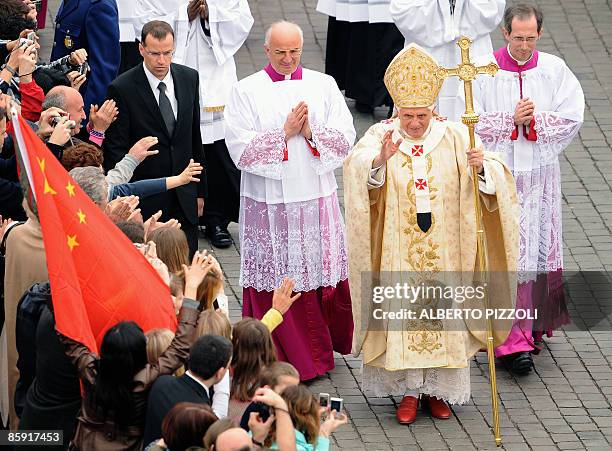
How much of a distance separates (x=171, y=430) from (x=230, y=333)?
1.23m

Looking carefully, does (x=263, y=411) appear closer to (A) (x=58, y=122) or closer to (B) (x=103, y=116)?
(A) (x=58, y=122)

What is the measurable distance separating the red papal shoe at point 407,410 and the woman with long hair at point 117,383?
2914 millimetres

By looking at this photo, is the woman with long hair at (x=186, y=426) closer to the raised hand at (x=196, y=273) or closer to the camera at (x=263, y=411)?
the camera at (x=263, y=411)

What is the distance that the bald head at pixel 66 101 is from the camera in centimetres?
986

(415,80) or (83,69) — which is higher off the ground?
(415,80)

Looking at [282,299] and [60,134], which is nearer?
[282,299]

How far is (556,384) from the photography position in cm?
1063

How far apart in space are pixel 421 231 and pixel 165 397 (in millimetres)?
3325

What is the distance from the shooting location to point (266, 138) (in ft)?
34.3

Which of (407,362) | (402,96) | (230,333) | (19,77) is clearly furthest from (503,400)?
(19,77)

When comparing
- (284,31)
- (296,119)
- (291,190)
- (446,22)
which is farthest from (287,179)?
(446,22)

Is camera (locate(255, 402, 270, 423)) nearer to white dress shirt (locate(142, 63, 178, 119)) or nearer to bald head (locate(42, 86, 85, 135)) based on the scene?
bald head (locate(42, 86, 85, 135))

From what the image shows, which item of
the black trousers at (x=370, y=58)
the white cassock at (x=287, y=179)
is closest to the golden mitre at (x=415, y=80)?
the white cassock at (x=287, y=179)

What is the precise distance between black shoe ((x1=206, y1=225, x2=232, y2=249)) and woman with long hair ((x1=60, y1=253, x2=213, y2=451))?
5.17 metres
